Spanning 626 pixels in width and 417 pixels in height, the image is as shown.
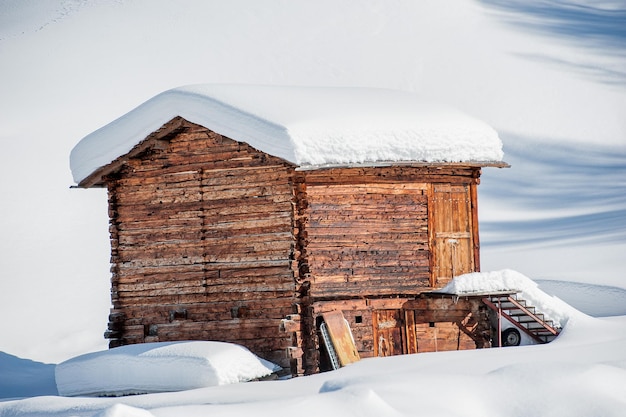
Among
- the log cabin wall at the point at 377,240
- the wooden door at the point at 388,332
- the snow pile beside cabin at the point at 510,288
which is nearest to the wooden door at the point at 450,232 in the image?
the log cabin wall at the point at 377,240

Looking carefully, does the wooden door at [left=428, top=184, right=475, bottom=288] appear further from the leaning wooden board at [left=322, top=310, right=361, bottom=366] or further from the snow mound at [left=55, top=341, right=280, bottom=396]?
the snow mound at [left=55, top=341, right=280, bottom=396]

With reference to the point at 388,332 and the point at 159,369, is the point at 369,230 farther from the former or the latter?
the point at 159,369

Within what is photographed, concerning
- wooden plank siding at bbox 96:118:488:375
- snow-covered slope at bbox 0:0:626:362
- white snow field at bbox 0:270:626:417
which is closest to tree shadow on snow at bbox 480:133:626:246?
snow-covered slope at bbox 0:0:626:362

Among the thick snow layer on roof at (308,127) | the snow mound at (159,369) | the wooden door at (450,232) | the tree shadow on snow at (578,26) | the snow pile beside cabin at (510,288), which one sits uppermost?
the tree shadow on snow at (578,26)

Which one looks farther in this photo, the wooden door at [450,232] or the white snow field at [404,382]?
Answer: the wooden door at [450,232]

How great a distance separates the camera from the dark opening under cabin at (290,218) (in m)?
18.1

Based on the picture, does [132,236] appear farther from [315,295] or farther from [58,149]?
[58,149]

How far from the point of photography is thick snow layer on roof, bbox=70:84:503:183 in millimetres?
17625

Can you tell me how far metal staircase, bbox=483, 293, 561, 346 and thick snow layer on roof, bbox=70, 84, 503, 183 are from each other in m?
2.77

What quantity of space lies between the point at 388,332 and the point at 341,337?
5.41ft

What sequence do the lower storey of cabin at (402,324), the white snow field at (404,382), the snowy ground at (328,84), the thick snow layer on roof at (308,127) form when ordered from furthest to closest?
the snowy ground at (328,84)
the lower storey of cabin at (402,324)
the thick snow layer on roof at (308,127)
the white snow field at (404,382)

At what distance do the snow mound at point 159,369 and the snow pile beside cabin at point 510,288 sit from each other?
3.99 meters

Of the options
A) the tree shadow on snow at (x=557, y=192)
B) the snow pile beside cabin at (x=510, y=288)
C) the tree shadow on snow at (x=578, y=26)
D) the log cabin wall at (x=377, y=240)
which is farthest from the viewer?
the tree shadow on snow at (x=578, y=26)

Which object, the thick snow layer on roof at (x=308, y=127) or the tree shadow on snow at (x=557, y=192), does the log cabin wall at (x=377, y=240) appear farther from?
the tree shadow on snow at (x=557, y=192)
